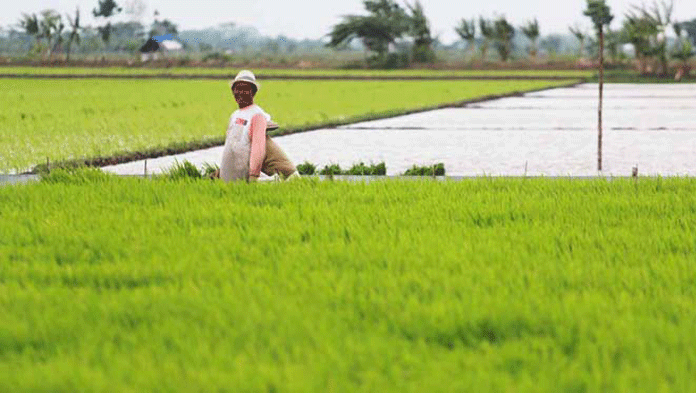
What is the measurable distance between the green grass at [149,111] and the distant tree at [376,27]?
95.0 feet

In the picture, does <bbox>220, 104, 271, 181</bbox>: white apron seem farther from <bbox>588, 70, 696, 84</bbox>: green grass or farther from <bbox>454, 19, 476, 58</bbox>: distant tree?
<bbox>454, 19, 476, 58</bbox>: distant tree

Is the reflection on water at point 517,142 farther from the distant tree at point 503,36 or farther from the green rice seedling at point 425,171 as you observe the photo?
the distant tree at point 503,36

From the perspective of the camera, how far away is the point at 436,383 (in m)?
2.91

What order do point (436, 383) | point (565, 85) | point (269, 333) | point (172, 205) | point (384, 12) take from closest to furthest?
1. point (436, 383)
2. point (269, 333)
3. point (172, 205)
4. point (565, 85)
5. point (384, 12)

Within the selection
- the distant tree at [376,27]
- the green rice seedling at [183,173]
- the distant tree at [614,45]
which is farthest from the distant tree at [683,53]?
the green rice seedling at [183,173]

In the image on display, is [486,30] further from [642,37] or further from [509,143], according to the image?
[509,143]

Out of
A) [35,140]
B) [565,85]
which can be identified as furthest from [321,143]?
[565,85]

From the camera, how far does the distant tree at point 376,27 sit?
6253 cm

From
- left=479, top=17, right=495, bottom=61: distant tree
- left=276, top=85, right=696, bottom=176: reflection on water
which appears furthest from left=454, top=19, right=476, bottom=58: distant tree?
left=276, top=85, right=696, bottom=176: reflection on water

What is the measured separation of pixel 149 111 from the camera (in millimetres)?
20281

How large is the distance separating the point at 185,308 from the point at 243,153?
125 inches

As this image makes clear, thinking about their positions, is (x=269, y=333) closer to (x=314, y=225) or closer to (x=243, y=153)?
(x=314, y=225)

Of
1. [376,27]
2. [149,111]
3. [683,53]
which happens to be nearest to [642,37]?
[683,53]

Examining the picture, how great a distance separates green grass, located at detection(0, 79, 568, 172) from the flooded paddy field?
3.22 feet
